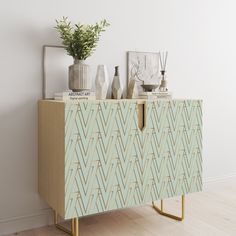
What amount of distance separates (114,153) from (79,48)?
751 mm

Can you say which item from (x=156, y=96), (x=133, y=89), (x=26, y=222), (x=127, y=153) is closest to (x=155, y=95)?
(x=156, y=96)

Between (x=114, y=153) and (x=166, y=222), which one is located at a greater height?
(x=114, y=153)

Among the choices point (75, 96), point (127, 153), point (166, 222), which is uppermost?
point (75, 96)

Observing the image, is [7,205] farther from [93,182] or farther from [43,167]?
[93,182]

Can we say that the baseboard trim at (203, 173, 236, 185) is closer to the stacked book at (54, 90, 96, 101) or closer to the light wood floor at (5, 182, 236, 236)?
the light wood floor at (5, 182, 236, 236)

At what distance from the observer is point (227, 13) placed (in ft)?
10.8

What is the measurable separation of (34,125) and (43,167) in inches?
11.9

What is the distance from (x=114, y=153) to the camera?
2.15 metres

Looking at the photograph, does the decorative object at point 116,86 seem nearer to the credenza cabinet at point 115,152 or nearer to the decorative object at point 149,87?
the decorative object at point 149,87

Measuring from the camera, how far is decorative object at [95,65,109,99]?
96.5 inches

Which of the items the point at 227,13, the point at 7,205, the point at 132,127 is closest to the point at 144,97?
the point at 132,127

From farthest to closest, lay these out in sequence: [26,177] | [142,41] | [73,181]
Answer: [142,41]
[26,177]
[73,181]

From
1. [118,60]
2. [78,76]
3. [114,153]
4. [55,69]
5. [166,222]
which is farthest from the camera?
[118,60]

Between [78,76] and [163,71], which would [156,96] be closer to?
[163,71]
